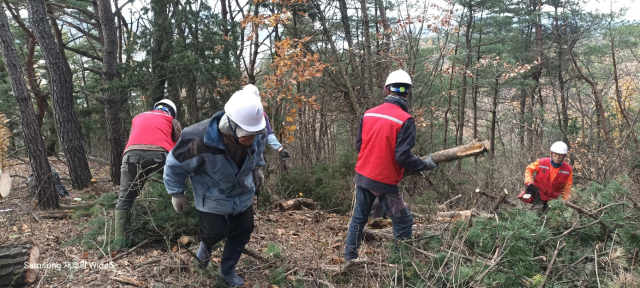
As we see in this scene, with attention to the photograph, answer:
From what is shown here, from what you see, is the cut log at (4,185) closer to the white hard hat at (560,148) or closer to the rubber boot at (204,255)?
the rubber boot at (204,255)

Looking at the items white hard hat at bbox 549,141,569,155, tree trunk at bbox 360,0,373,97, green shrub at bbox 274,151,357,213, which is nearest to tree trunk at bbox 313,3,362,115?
tree trunk at bbox 360,0,373,97

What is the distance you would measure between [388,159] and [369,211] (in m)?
0.60

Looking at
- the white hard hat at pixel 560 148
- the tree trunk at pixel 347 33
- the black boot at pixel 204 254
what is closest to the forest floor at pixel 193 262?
the black boot at pixel 204 254

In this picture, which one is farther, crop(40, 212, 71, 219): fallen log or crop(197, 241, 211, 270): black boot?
crop(40, 212, 71, 219): fallen log

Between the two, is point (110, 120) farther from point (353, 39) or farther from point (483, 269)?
point (483, 269)

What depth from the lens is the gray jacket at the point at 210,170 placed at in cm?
283

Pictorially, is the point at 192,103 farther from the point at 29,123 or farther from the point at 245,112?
the point at 245,112

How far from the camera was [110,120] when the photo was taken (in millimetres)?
8047

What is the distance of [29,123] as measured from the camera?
20.1 feet

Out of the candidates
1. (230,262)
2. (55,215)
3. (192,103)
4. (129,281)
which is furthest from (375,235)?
(55,215)

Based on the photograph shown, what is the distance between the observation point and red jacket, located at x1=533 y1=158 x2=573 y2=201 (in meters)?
5.31

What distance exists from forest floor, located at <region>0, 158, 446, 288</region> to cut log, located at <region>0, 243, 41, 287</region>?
0.37 ft

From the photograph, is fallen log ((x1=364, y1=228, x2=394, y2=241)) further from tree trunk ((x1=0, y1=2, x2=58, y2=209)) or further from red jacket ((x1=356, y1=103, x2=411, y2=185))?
tree trunk ((x1=0, y1=2, x2=58, y2=209))

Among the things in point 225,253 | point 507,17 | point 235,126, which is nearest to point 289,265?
point 225,253
